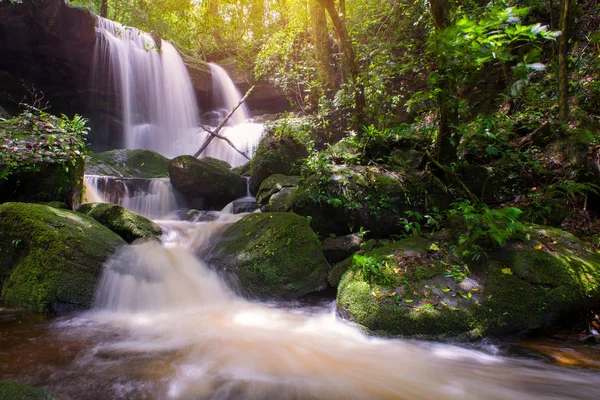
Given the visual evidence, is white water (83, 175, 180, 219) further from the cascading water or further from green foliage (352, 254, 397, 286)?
green foliage (352, 254, 397, 286)

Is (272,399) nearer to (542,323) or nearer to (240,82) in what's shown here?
(542,323)

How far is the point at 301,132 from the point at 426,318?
6.72m

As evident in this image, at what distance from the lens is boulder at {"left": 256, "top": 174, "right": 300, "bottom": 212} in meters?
6.53

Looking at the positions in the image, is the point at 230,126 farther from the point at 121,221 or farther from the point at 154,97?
the point at 121,221

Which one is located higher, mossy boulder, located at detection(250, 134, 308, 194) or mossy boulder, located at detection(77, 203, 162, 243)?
mossy boulder, located at detection(250, 134, 308, 194)

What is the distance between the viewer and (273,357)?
2.88 meters

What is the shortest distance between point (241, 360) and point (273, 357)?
0.30m

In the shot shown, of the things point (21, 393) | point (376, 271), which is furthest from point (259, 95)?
point (21, 393)

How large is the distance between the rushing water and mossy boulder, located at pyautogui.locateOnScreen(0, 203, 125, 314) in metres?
0.25

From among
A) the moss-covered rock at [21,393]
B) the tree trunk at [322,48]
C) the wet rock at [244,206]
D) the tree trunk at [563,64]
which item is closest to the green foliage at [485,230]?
the tree trunk at [563,64]

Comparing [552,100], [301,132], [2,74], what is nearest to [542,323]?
[552,100]

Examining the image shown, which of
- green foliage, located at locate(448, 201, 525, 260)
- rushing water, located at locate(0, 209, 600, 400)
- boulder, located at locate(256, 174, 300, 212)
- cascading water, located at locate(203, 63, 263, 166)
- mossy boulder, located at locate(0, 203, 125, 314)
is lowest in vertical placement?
rushing water, located at locate(0, 209, 600, 400)

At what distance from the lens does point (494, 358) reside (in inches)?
113

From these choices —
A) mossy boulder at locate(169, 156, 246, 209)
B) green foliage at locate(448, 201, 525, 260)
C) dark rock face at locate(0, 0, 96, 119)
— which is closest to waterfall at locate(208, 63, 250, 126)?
dark rock face at locate(0, 0, 96, 119)
